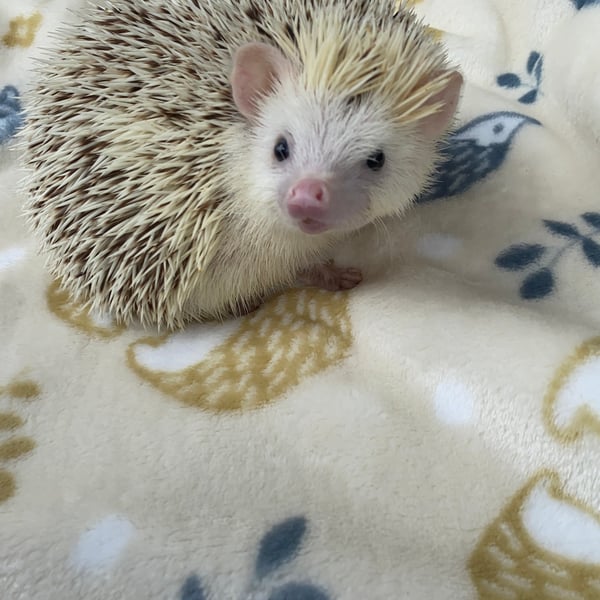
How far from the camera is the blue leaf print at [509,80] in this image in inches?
65.0

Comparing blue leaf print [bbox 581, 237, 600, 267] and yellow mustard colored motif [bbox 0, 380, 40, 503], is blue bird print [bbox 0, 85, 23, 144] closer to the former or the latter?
yellow mustard colored motif [bbox 0, 380, 40, 503]

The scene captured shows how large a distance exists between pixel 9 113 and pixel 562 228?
52.2 inches

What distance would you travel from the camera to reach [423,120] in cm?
115

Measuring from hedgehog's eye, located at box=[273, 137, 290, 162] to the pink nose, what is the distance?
99 mm

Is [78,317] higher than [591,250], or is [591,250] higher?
[591,250]

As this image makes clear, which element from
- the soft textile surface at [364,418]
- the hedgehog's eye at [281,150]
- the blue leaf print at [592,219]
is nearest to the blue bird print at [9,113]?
the soft textile surface at [364,418]

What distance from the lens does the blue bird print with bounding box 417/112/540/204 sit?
1.43 metres

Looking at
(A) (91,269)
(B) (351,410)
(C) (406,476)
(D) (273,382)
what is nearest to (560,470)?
(C) (406,476)

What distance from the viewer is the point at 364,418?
1082 millimetres

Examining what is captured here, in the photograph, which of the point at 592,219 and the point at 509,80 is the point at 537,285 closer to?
the point at 592,219

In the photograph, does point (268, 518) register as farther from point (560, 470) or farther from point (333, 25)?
point (333, 25)

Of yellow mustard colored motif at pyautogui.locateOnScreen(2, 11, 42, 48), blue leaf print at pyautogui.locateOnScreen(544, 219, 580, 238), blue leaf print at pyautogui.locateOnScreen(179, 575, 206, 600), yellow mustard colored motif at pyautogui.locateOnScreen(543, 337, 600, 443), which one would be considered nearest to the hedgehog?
blue leaf print at pyautogui.locateOnScreen(544, 219, 580, 238)

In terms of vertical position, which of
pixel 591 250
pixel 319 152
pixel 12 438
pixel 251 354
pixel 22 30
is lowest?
pixel 12 438

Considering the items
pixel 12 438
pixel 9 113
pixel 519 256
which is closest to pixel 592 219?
pixel 519 256
